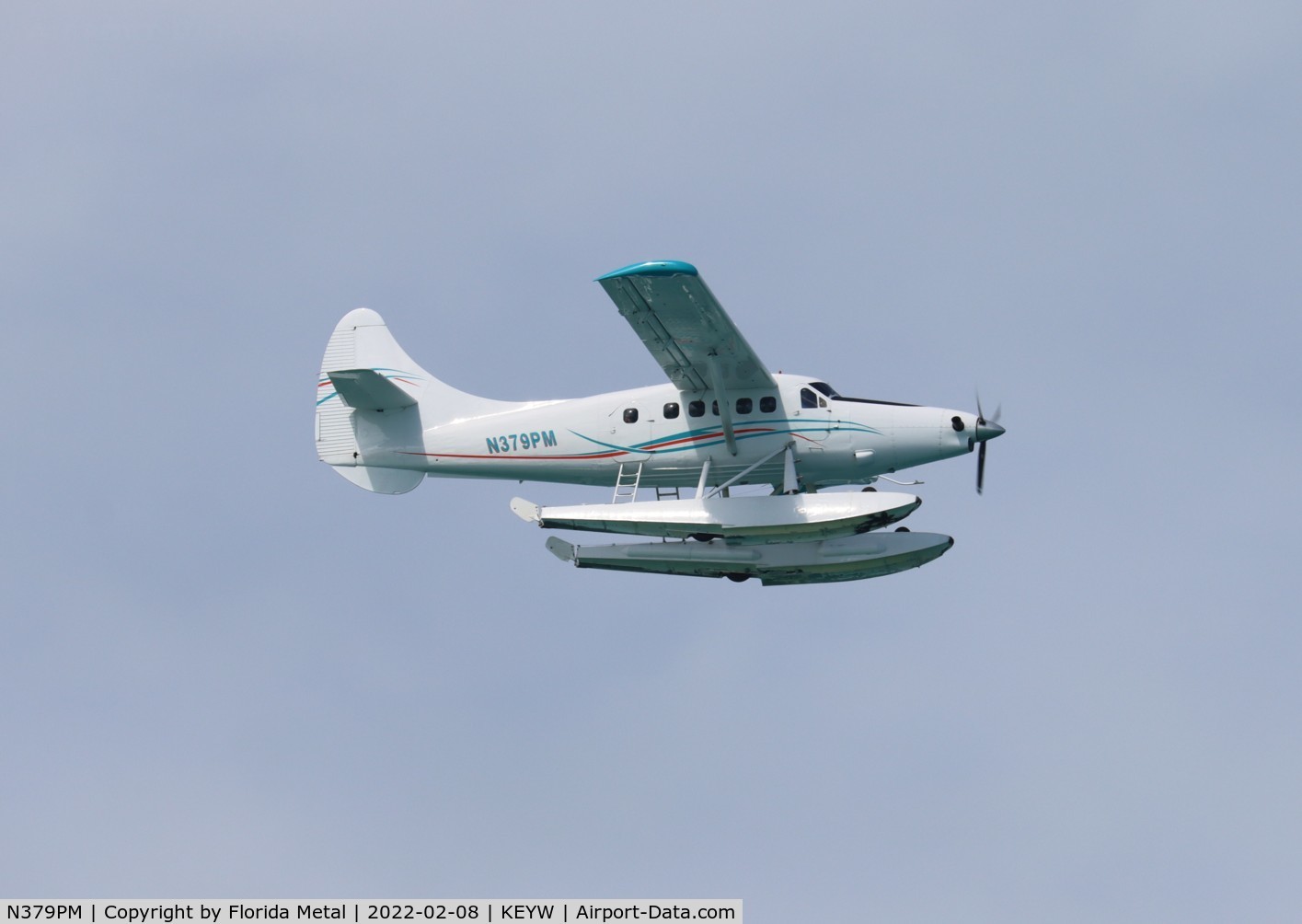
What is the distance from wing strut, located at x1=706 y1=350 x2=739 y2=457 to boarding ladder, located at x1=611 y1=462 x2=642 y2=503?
68.7 inches

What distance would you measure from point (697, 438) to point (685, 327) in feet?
7.77

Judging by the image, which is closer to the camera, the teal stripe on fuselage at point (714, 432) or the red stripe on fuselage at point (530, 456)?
the teal stripe on fuselage at point (714, 432)

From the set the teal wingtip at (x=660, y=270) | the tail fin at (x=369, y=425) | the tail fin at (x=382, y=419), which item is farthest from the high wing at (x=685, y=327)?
the tail fin at (x=369, y=425)

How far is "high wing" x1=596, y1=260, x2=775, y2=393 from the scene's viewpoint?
29.4m

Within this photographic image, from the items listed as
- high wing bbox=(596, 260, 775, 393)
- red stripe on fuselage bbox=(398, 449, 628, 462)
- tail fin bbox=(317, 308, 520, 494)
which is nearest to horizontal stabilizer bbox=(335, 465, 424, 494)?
tail fin bbox=(317, 308, 520, 494)

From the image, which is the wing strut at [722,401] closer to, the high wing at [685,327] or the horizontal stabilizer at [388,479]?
the high wing at [685,327]

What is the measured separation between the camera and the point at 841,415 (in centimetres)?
3175

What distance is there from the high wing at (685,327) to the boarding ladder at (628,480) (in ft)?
5.53

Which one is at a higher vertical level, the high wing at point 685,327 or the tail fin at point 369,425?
the tail fin at point 369,425

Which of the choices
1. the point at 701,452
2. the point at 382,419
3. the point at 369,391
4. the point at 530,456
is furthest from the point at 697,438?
the point at 369,391

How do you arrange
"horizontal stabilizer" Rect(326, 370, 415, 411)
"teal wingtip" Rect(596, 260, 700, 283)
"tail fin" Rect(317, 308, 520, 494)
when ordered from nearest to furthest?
"teal wingtip" Rect(596, 260, 700, 283) → "horizontal stabilizer" Rect(326, 370, 415, 411) → "tail fin" Rect(317, 308, 520, 494)

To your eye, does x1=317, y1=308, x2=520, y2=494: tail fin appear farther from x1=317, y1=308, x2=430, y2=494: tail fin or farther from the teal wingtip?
the teal wingtip

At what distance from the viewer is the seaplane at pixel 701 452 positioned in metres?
30.5

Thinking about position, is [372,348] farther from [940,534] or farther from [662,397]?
[940,534]
